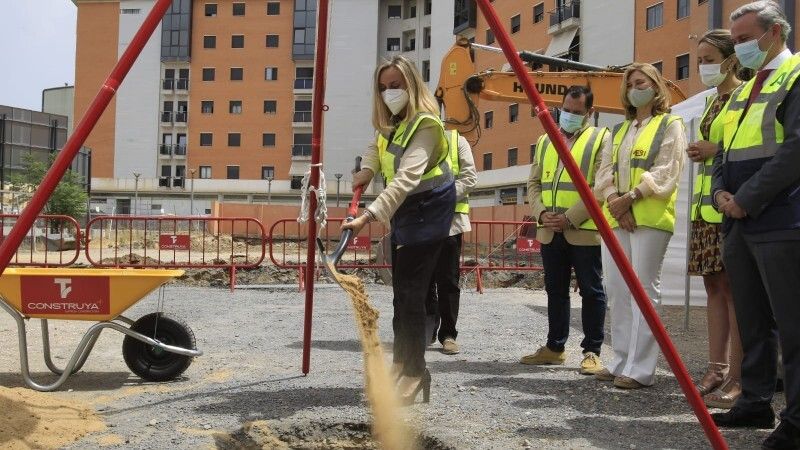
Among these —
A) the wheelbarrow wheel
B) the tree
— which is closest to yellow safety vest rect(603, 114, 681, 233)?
the wheelbarrow wheel

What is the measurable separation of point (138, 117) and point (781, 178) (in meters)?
61.3

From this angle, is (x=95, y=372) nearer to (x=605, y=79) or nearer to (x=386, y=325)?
(x=386, y=325)

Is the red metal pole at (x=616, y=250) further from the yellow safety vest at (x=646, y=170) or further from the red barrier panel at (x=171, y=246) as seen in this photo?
the red barrier panel at (x=171, y=246)

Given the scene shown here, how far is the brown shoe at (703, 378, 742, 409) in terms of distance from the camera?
3.95 metres

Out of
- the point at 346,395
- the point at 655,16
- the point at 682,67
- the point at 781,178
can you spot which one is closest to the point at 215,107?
the point at 655,16

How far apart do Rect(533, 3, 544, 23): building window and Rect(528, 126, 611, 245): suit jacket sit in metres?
36.2

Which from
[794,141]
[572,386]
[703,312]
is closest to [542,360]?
[572,386]

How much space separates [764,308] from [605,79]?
765 centimetres

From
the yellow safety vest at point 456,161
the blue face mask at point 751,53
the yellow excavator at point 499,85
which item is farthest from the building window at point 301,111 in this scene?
the blue face mask at point 751,53

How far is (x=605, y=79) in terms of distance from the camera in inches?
414

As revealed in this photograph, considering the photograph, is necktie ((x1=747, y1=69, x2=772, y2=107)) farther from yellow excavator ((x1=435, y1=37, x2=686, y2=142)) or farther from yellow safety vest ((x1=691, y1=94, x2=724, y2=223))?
yellow excavator ((x1=435, y1=37, x2=686, y2=142))

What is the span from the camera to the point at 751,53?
335 centimetres

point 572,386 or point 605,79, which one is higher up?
point 605,79

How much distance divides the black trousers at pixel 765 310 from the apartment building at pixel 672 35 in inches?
1054
